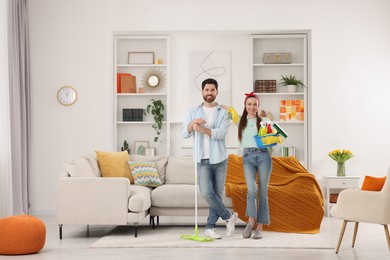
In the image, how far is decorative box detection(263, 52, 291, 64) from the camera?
9.10m

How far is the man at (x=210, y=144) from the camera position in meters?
6.20

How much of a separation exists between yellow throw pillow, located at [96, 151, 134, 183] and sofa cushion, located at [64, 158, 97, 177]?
0.43 m

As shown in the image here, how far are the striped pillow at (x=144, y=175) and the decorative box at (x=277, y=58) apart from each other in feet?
8.25

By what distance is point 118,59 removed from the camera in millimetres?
9242

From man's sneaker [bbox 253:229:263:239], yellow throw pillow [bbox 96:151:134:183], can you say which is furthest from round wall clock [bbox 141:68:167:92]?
man's sneaker [bbox 253:229:263:239]

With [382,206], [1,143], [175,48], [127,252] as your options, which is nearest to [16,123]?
[1,143]

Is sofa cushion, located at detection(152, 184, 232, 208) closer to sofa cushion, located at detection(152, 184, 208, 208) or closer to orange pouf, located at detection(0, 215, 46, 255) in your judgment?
sofa cushion, located at detection(152, 184, 208, 208)

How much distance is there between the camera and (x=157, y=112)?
29.8 ft

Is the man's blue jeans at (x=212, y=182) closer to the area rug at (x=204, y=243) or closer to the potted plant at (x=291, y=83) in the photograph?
the area rug at (x=204, y=243)

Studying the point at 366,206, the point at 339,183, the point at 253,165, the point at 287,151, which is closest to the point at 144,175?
the point at 253,165

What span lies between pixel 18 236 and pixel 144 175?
216cm

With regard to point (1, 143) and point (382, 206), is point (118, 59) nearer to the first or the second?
point (1, 143)

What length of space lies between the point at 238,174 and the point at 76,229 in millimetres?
1809

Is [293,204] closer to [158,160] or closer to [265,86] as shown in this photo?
[158,160]
